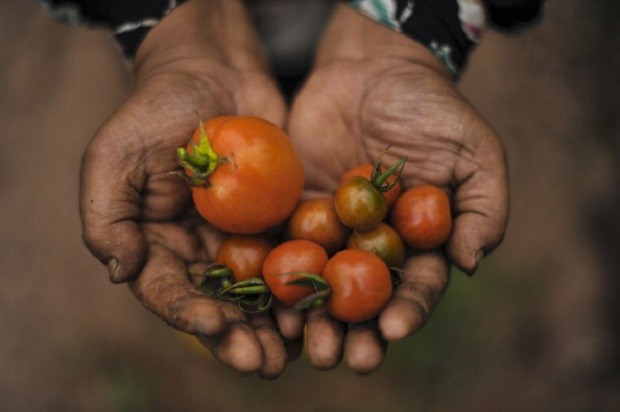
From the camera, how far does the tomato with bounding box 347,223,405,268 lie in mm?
2512

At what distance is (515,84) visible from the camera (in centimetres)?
Answer: 514

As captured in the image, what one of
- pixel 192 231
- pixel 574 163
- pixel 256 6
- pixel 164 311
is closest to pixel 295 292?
pixel 164 311

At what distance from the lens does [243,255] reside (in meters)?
2.57

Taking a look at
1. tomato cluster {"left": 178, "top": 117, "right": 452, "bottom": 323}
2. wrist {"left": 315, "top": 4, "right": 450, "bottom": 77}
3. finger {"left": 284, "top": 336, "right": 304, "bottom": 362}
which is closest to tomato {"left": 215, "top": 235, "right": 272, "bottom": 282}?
tomato cluster {"left": 178, "top": 117, "right": 452, "bottom": 323}

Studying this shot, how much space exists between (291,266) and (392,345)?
1977 millimetres

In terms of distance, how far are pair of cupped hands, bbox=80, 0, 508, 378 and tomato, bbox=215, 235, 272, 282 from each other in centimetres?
16

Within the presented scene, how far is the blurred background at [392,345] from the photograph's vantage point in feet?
13.4

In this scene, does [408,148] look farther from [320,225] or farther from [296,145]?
[320,225]

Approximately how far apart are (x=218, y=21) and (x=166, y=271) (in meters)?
1.43

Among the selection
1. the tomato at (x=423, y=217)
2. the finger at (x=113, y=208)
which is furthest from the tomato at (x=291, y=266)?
the finger at (x=113, y=208)

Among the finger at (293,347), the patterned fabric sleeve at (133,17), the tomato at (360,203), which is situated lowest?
the finger at (293,347)

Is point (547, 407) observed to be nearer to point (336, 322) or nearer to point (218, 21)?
point (336, 322)

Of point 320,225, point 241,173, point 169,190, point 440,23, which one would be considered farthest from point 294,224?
point 440,23

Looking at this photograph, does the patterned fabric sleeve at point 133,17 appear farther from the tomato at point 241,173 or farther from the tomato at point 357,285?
the tomato at point 357,285
